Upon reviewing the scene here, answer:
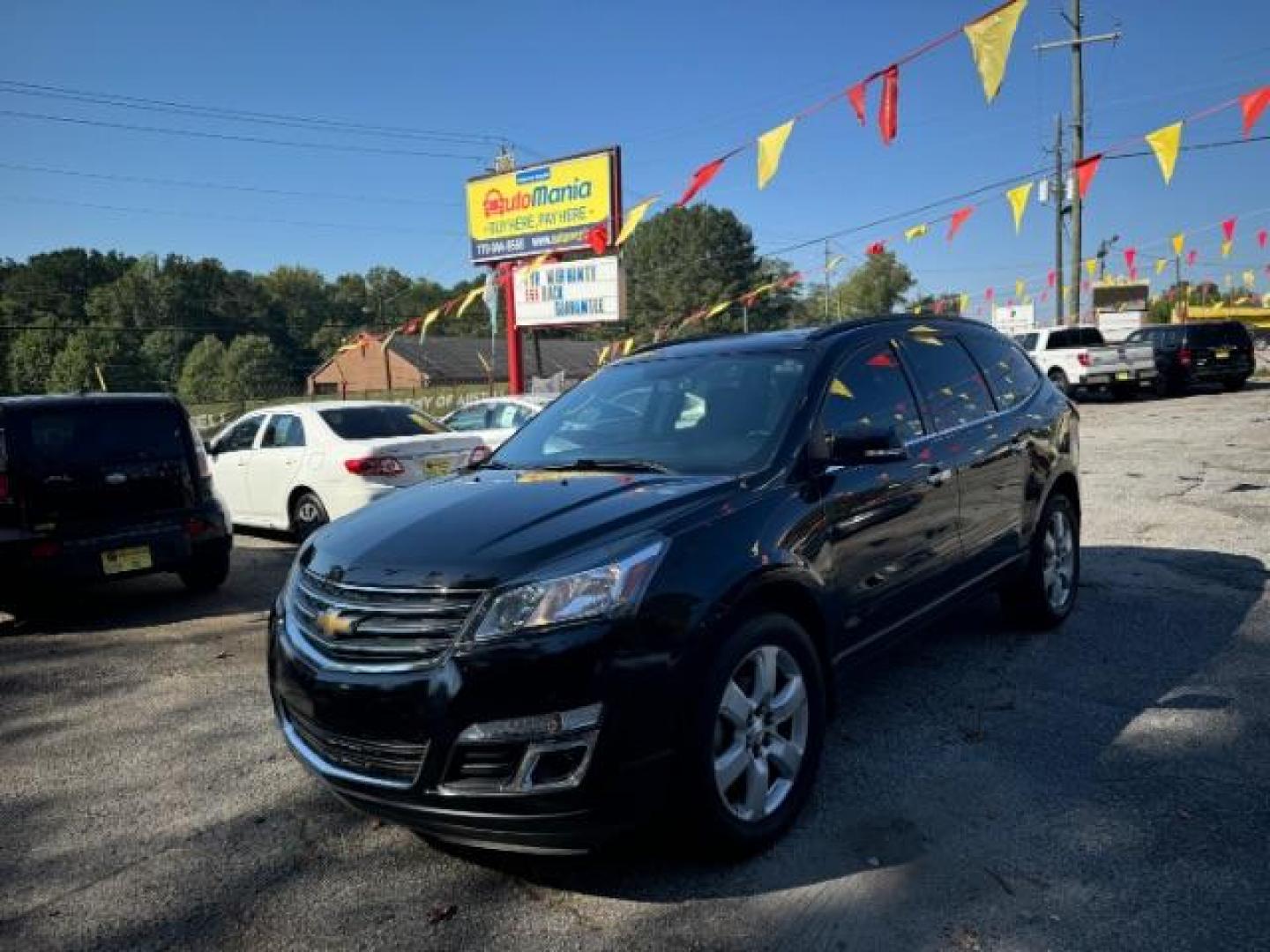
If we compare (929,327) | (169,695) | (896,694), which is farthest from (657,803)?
(169,695)

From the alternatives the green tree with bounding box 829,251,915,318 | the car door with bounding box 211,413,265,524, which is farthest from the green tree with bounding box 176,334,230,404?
the green tree with bounding box 829,251,915,318

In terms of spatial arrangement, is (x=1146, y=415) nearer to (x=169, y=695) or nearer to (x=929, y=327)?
(x=929, y=327)

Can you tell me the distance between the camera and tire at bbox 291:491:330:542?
8.90 m

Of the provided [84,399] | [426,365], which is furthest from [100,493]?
[426,365]

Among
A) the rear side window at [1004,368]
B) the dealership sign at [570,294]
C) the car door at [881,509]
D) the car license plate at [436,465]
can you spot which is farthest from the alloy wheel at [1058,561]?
the dealership sign at [570,294]

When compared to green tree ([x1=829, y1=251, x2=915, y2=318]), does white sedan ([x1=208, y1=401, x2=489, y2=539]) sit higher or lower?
lower

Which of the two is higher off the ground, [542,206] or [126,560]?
[542,206]

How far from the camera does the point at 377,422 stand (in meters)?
9.37

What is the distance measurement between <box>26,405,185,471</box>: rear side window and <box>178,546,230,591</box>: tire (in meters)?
0.81

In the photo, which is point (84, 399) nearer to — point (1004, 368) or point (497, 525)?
point (497, 525)

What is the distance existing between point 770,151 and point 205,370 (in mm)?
54114

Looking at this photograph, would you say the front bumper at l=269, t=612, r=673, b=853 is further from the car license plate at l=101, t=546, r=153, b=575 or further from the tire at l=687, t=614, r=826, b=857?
the car license plate at l=101, t=546, r=153, b=575

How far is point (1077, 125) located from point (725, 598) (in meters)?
33.5

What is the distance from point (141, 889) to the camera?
9.59ft
